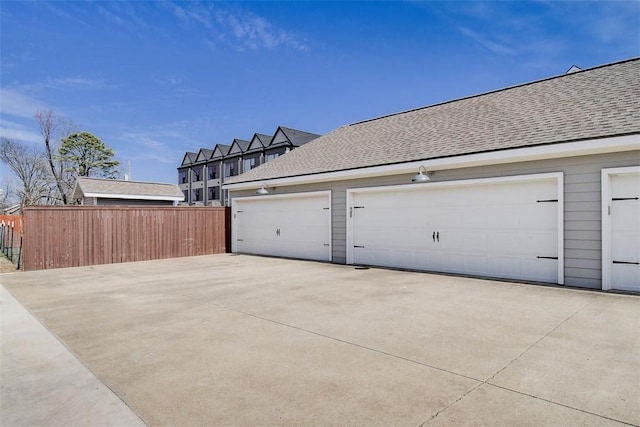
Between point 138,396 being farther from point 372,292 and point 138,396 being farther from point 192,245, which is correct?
point 192,245

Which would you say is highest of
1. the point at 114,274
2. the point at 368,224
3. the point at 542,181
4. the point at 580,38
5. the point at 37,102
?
the point at 37,102

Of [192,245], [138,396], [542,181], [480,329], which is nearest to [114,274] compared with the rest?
[192,245]

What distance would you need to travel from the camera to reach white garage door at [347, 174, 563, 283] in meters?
7.14

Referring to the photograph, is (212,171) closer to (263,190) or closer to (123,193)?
(123,193)

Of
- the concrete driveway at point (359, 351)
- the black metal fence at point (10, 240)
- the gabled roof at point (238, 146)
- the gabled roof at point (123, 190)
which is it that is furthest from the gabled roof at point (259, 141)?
the concrete driveway at point (359, 351)

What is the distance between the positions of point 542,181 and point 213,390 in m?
7.26

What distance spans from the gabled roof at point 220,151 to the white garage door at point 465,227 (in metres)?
32.3

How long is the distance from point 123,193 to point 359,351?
19542 mm

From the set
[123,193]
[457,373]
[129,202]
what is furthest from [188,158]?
[457,373]

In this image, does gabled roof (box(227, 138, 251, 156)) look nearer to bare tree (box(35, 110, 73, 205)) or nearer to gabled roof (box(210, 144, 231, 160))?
gabled roof (box(210, 144, 231, 160))

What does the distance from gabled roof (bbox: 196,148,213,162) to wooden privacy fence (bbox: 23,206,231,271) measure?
1186 inches

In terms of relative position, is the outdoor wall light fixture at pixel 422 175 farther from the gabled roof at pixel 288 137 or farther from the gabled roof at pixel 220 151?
the gabled roof at pixel 220 151

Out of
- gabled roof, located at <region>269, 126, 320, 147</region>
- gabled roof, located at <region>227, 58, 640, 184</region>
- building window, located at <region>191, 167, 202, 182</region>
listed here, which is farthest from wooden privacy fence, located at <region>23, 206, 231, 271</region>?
building window, located at <region>191, 167, 202, 182</region>

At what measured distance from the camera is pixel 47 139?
2880 centimetres
